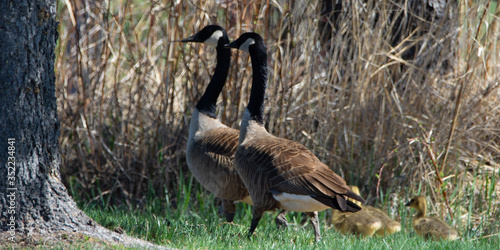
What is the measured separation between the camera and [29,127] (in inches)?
125

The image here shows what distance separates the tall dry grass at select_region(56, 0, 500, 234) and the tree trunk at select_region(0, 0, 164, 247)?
241 centimetres

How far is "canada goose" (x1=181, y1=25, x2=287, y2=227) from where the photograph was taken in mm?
4832

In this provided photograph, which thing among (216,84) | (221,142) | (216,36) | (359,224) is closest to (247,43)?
(216,36)

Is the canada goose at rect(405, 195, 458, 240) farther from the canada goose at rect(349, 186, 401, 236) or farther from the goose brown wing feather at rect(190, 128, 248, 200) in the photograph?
the goose brown wing feather at rect(190, 128, 248, 200)

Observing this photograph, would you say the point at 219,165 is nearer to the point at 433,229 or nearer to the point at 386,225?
the point at 386,225

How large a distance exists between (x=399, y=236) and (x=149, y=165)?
119 inches

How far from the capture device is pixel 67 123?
5.95 meters

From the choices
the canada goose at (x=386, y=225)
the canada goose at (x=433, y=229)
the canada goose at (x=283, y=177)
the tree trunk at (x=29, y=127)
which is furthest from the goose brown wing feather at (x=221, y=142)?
the canada goose at (x=433, y=229)

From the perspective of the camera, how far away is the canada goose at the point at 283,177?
386 cm

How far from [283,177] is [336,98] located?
213 centimetres

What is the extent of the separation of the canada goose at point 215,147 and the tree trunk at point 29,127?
1592 mm

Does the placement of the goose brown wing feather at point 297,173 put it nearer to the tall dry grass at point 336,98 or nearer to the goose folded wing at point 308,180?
the goose folded wing at point 308,180

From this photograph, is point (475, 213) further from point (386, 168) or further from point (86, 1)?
point (86, 1)

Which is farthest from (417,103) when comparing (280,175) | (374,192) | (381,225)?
(280,175)
